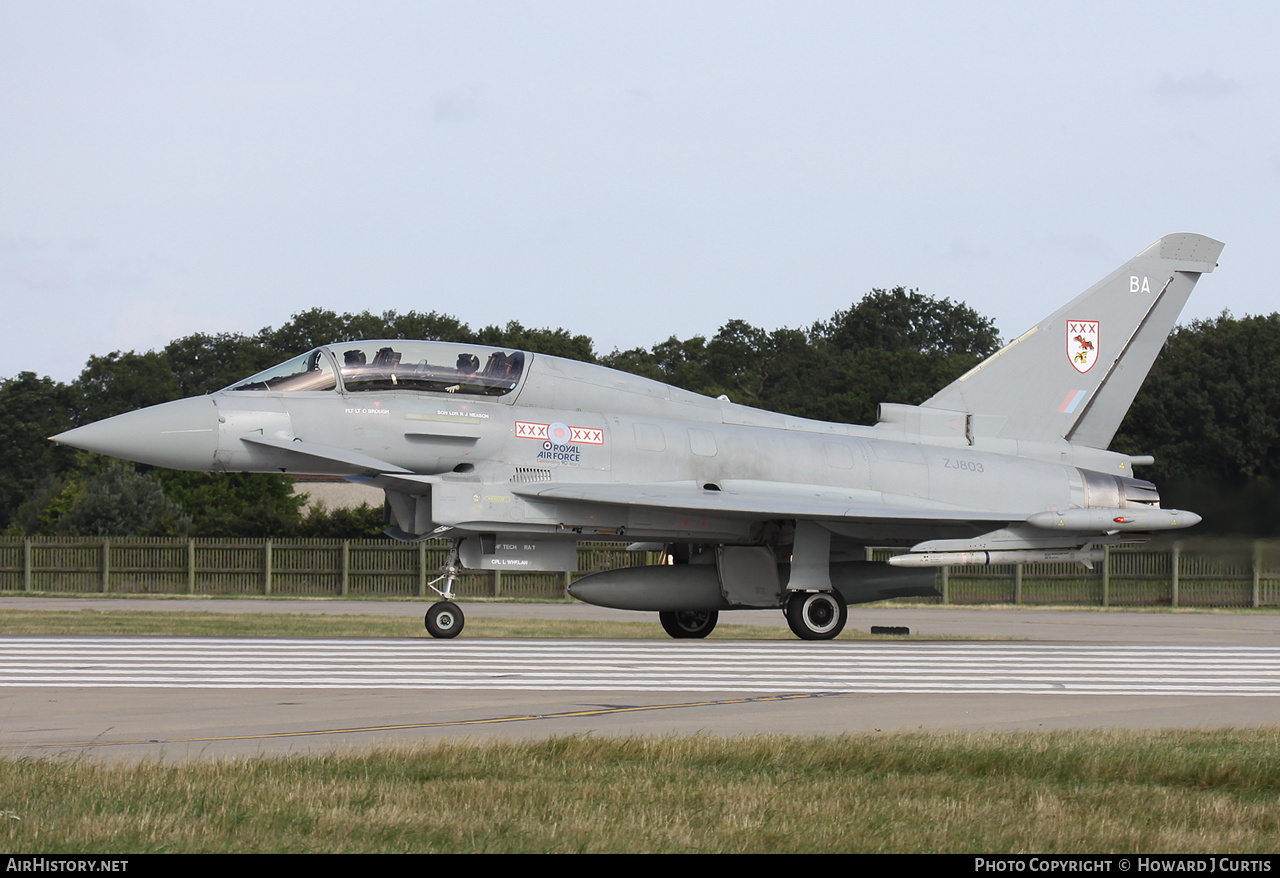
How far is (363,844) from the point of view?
16.1ft

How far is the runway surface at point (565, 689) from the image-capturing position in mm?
8016

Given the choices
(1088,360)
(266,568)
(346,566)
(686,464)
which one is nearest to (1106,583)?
(1088,360)

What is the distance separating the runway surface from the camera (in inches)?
316

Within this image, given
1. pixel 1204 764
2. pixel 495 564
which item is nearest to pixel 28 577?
pixel 495 564

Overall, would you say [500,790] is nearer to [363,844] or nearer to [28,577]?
[363,844]

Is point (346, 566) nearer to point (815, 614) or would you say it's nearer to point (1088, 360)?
point (815, 614)

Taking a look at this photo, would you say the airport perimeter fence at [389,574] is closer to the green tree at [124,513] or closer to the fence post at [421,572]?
the fence post at [421,572]

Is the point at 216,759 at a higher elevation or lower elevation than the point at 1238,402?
lower

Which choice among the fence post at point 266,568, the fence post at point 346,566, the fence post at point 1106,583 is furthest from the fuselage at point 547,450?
the fence post at point 266,568

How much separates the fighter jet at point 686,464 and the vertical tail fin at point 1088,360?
0.03m

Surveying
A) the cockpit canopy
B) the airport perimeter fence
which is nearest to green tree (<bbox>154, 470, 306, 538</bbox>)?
the airport perimeter fence

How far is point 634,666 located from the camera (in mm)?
12234

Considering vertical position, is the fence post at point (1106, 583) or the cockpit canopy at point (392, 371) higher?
the cockpit canopy at point (392, 371)

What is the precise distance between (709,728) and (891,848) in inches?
127
